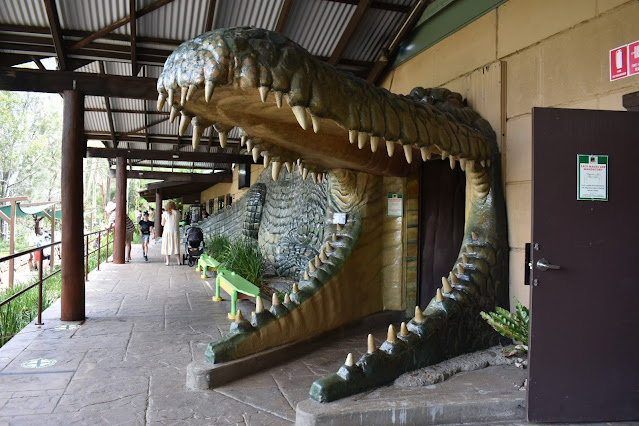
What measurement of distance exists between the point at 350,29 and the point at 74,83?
9.97ft

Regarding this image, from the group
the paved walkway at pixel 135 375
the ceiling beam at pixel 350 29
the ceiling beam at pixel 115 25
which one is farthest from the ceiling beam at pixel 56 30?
the paved walkway at pixel 135 375

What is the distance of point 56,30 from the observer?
4387 millimetres

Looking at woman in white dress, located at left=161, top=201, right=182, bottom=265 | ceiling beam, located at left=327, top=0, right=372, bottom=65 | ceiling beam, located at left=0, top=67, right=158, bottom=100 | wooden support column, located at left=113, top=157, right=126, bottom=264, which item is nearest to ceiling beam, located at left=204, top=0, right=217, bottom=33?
ceiling beam, located at left=0, top=67, right=158, bottom=100

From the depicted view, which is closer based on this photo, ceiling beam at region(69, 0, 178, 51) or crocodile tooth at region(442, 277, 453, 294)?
crocodile tooth at region(442, 277, 453, 294)

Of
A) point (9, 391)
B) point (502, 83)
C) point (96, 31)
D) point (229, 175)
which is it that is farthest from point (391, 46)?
point (229, 175)

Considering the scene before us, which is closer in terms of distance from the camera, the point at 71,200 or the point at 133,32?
the point at 133,32

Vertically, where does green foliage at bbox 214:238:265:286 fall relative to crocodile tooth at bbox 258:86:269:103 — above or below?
below

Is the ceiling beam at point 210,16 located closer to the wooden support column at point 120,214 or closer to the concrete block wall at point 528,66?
the concrete block wall at point 528,66

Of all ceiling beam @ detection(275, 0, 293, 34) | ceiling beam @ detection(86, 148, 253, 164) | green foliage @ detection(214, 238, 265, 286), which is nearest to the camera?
ceiling beam @ detection(275, 0, 293, 34)

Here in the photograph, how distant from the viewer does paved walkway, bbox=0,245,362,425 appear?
9.18 ft

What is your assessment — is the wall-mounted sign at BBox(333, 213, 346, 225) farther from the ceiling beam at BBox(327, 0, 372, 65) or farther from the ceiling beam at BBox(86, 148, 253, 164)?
the ceiling beam at BBox(86, 148, 253, 164)

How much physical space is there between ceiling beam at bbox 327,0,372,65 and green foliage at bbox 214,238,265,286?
3.42 meters

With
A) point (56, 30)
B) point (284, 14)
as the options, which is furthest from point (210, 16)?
point (56, 30)

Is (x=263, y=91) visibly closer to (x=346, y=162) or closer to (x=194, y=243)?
(x=346, y=162)
